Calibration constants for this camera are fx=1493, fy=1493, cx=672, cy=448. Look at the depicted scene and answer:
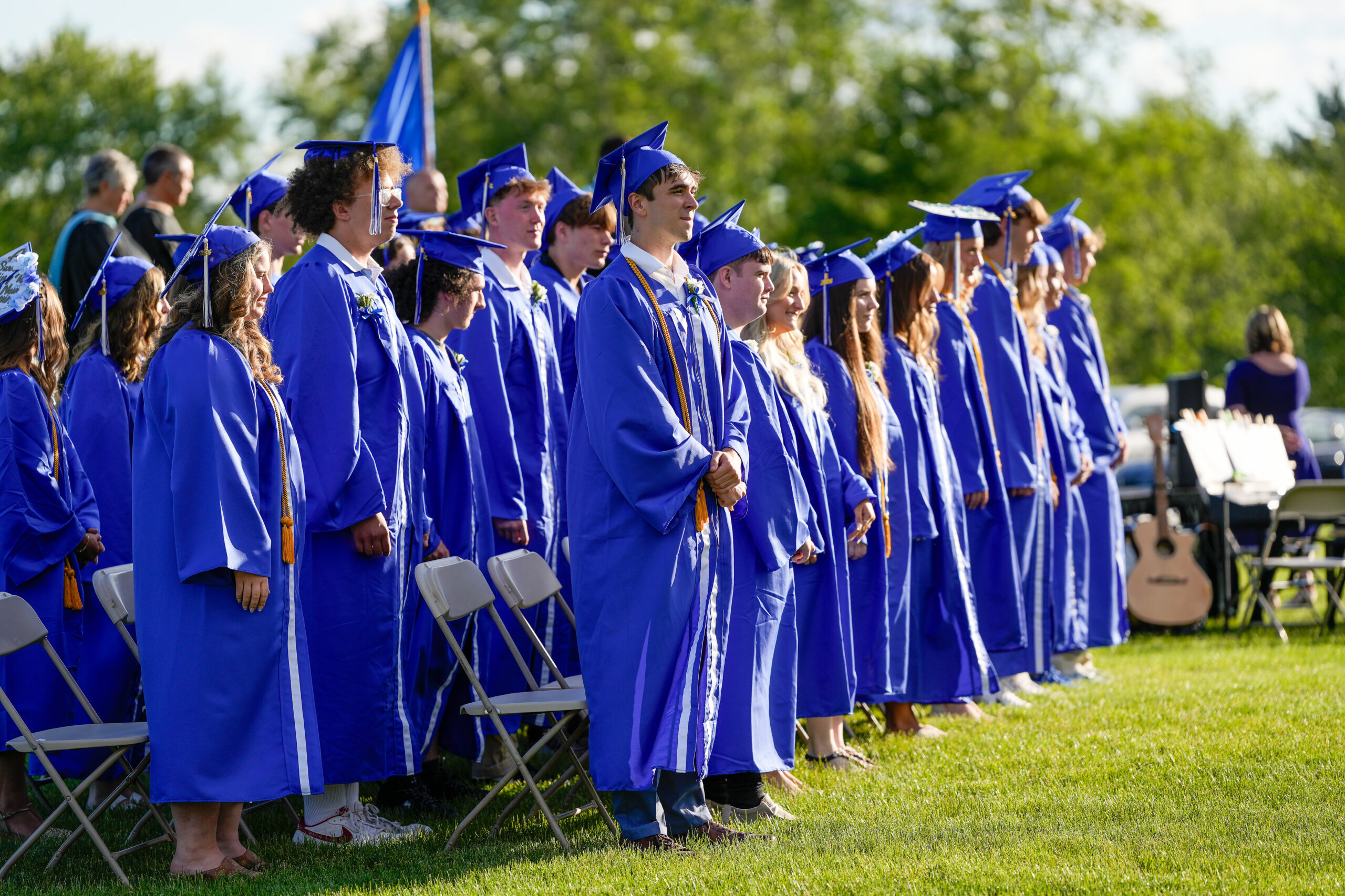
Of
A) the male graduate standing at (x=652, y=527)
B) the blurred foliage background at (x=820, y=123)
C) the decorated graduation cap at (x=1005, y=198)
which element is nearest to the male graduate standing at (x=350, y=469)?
the male graduate standing at (x=652, y=527)

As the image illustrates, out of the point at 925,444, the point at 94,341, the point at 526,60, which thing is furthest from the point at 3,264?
the point at 526,60

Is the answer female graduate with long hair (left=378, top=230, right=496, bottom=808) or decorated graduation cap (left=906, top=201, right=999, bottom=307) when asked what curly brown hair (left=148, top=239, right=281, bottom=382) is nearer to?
female graduate with long hair (left=378, top=230, right=496, bottom=808)

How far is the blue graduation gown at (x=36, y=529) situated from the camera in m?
5.39

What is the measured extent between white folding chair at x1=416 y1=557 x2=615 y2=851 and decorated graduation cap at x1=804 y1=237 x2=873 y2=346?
2.07 meters

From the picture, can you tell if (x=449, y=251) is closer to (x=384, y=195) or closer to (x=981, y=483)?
(x=384, y=195)

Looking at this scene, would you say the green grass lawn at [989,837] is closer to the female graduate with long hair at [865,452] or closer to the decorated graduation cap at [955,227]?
the female graduate with long hair at [865,452]

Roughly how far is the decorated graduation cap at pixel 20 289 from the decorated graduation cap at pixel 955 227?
415 centimetres

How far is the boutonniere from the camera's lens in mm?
5203

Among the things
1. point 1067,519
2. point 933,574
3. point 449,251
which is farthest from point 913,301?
point 449,251

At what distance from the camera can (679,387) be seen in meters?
4.75

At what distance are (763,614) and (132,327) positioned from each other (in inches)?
108

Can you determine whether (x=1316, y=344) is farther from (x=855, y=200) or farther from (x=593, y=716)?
(x=593, y=716)

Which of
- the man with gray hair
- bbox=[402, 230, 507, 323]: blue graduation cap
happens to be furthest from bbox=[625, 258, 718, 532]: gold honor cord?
the man with gray hair

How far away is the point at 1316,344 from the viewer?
2836 centimetres
